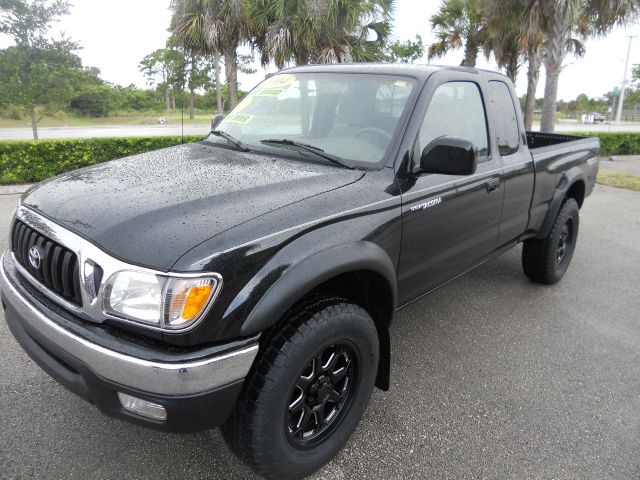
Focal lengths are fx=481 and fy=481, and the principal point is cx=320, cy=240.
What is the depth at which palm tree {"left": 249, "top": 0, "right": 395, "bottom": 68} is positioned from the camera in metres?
11.3

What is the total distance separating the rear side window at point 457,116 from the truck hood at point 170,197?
64cm

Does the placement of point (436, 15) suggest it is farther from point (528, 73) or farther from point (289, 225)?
point (289, 225)

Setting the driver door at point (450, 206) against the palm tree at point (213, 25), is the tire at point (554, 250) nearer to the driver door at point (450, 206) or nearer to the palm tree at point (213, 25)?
the driver door at point (450, 206)

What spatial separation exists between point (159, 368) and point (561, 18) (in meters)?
12.8

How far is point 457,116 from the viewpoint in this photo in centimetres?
297

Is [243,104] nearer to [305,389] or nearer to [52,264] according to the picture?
[52,264]

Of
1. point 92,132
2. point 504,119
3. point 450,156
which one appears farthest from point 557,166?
point 92,132

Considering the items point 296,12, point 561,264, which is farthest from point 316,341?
point 296,12

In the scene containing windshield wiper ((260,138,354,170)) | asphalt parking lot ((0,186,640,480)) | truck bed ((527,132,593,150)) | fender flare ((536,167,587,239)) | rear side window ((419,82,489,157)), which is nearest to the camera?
asphalt parking lot ((0,186,640,480))

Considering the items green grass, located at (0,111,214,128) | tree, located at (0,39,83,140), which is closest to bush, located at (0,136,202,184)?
tree, located at (0,39,83,140)

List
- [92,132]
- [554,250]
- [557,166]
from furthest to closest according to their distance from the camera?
[92,132] < [554,250] < [557,166]

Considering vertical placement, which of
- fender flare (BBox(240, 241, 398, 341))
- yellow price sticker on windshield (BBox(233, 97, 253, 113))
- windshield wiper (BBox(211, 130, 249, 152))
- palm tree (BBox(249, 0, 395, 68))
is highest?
palm tree (BBox(249, 0, 395, 68))

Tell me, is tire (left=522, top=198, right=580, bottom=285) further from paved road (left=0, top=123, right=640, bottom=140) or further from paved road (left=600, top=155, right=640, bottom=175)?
paved road (left=0, top=123, right=640, bottom=140)

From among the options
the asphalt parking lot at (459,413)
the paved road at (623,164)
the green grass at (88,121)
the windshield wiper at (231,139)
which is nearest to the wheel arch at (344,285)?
the asphalt parking lot at (459,413)
